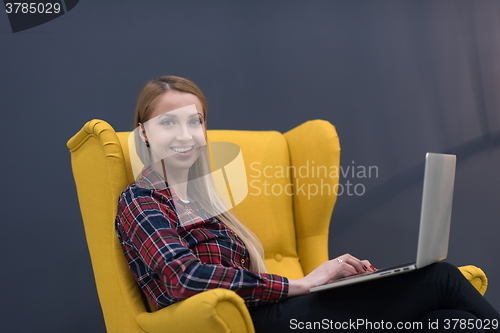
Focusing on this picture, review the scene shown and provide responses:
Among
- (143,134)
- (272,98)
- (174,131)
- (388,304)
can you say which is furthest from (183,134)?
(272,98)

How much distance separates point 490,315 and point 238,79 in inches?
57.3

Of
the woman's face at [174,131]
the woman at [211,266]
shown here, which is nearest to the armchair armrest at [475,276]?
the woman at [211,266]

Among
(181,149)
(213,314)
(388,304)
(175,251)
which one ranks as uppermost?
(181,149)

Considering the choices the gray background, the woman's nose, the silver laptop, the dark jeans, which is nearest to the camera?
the silver laptop

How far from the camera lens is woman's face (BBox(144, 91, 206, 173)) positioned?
1.35 metres

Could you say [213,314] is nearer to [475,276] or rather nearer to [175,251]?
[175,251]

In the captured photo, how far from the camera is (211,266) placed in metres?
1.11

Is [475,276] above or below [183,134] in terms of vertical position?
below

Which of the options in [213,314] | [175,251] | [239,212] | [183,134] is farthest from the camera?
[239,212]

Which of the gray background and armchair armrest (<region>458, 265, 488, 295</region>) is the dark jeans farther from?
the gray background

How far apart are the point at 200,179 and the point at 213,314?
0.58 m

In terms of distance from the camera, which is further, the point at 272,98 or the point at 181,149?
the point at 272,98

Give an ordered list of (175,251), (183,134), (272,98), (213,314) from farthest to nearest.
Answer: (272,98) < (183,134) < (175,251) < (213,314)

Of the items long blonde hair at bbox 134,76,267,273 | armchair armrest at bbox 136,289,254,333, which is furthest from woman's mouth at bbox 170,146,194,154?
armchair armrest at bbox 136,289,254,333
